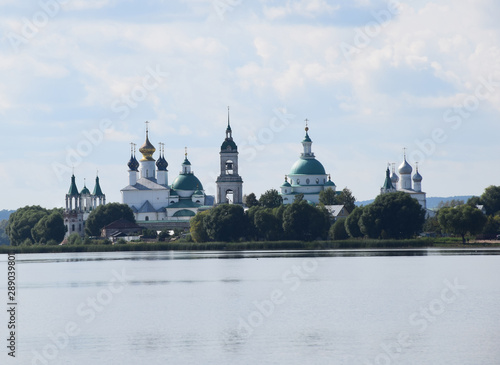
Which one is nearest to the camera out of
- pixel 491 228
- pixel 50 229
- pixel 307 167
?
pixel 491 228

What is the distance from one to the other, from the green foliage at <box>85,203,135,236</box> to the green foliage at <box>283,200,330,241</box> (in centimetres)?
4202

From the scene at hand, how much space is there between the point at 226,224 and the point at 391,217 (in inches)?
754

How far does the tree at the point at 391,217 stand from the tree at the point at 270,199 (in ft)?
119

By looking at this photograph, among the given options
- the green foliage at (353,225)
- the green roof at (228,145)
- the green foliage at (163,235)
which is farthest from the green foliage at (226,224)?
the green roof at (228,145)

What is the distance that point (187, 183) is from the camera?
170750mm

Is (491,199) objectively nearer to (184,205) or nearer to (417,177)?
(417,177)

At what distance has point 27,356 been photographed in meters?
32.6

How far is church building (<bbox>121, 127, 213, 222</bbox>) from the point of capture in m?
165

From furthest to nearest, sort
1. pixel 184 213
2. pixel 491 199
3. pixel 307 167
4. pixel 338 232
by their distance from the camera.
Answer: pixel 307 167 < pixel 184 213 < pixel 491 199 < pixel 338 232

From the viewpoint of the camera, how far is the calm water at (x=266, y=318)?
31.9 m

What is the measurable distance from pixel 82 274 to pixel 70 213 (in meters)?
90.6

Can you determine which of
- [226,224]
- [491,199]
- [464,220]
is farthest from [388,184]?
[464,220]

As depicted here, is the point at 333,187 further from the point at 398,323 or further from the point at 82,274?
the point at 398,323

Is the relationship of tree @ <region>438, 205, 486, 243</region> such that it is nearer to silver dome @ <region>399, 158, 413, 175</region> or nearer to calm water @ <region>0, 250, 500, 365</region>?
calm water @ <region>0, 250, 500, 365</region>
